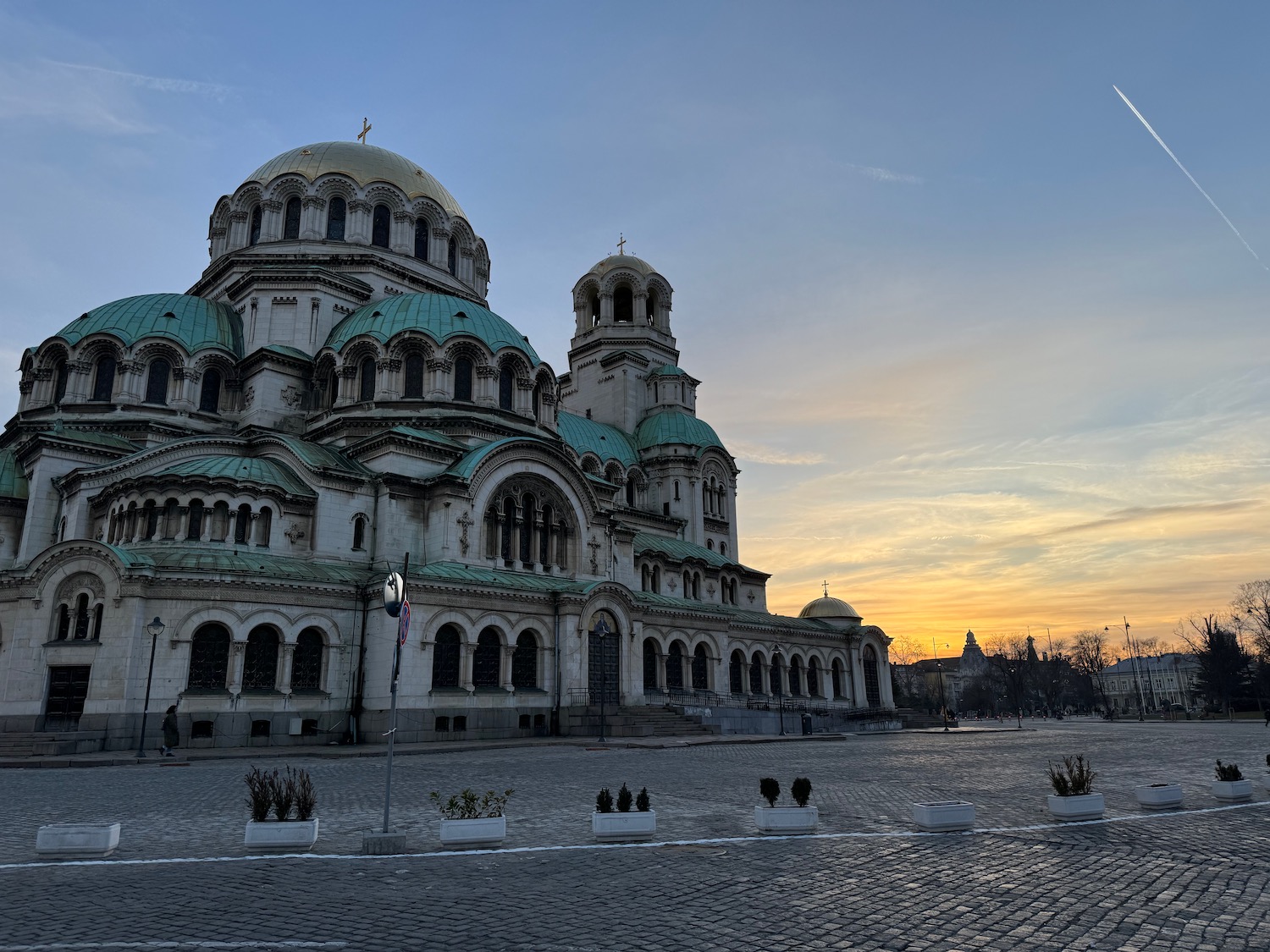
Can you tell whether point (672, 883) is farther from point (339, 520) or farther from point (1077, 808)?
point (339, 520)

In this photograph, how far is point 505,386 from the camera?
44.0 metres

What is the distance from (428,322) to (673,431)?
22700mm

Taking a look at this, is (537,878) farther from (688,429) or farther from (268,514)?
(688,429)

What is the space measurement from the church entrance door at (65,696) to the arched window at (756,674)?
115 feet

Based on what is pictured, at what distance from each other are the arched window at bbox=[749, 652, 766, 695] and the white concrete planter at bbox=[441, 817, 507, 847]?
42.7 meters

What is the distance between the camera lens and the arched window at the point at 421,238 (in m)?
50.6

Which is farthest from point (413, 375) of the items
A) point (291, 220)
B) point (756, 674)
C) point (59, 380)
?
point (756, 674)

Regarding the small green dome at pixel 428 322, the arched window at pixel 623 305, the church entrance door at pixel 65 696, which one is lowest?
the church entrance door at pixel 65 696

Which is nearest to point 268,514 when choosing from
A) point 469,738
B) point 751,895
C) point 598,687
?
point 469,738

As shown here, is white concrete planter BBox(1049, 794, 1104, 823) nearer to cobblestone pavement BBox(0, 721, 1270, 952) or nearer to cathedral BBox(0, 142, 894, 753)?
cobblestone pavement BBox(0, 721, 1270, 952)

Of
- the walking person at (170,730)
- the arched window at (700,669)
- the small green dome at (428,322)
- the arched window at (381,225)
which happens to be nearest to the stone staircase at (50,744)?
the walking person at (170,730)

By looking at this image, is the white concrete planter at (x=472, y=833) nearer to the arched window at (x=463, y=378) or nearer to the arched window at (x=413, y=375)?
the arched window at (x=413, y=375)

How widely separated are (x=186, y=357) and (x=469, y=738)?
23.2 meters

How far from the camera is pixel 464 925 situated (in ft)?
24.3
